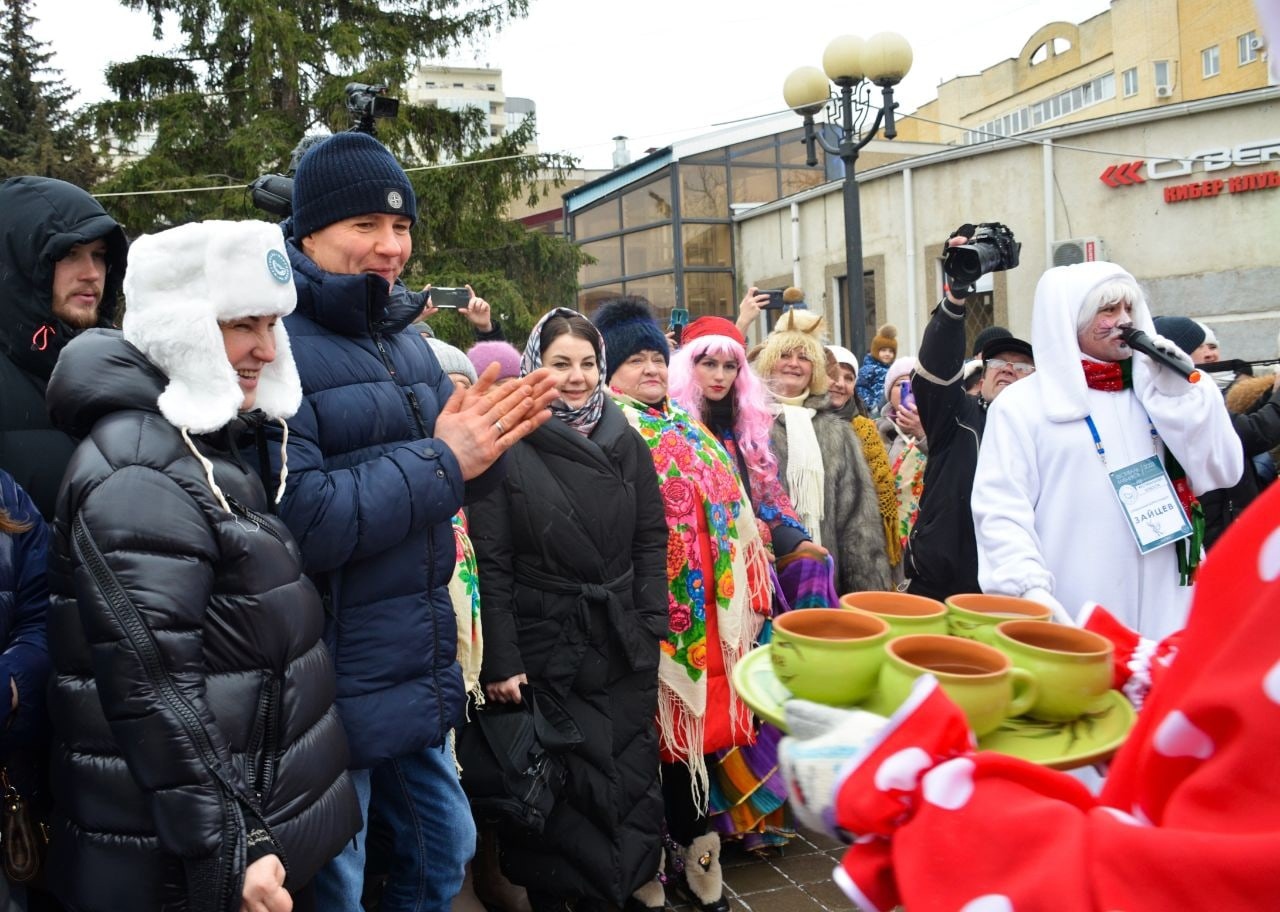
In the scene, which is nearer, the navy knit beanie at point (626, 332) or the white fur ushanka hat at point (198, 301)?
the white fur ushanka hat at point (198, 301)

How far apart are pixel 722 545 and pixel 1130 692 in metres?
2.28

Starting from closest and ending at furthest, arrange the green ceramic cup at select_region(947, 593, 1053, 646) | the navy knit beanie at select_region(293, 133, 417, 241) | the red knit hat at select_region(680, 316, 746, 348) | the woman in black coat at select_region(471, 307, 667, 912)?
the green ceramic cup at select_region(947, 593, 1053, 646), the navy knit beanie at select_region(293, 133, 417, 241), the woman in black coat at select_region(471, 307, 667, 912), the red knit hat at select_region(680, 316, 746, 348)

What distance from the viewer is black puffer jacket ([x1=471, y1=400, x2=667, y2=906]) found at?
10.3 feet

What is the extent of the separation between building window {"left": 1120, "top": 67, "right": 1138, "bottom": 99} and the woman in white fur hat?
3914 centimetres

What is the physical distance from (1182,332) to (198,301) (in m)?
4.85

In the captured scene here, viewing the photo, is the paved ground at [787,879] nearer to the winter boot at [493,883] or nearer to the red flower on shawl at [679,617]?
the winter boot at [493,883]

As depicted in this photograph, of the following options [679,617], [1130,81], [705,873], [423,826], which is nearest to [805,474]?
[679,617]

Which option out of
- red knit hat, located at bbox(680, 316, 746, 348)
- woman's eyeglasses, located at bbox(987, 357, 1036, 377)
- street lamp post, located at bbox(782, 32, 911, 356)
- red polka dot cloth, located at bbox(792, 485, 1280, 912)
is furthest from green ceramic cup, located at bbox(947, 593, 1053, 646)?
street lamp post, located at bbox(782, 32, 911, 356)

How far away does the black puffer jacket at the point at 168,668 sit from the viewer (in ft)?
5.79

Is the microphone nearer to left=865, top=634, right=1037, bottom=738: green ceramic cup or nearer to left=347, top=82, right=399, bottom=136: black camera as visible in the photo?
left=865, top=634, right=1037, bottom=738: green ceramic cup

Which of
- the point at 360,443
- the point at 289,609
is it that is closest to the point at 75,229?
the point at 360,443

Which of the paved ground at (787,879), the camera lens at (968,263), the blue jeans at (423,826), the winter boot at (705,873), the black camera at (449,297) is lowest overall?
the paved ground at (787,879)

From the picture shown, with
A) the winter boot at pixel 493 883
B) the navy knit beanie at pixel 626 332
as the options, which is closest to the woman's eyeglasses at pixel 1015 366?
the navy knit beanie at pixel 626 332

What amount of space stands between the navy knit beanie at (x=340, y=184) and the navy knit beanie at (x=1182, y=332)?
4138 mm
